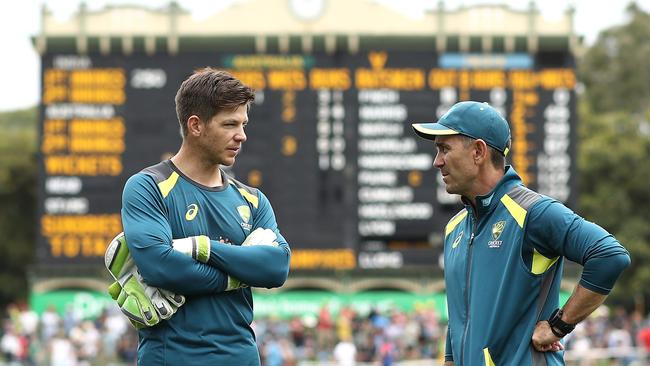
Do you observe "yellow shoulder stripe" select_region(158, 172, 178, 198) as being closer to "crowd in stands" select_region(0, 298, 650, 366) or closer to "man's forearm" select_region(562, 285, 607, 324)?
"man's forearm" select_region(562, 285, 607, 324)

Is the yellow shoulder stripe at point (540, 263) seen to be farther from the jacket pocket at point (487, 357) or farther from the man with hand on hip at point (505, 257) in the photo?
the jacket pocket at point (487, 357)

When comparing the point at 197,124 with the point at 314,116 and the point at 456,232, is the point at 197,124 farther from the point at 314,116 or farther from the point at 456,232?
the point at 314,116

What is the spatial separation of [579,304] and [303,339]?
18740 millimetres

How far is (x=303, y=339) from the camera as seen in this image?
75.6ft

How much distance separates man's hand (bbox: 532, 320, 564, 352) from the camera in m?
4.50

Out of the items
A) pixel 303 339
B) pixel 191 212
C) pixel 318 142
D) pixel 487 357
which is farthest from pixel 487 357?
pixel 318 142

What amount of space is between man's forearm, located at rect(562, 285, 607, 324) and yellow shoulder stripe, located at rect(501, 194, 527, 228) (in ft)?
1.07

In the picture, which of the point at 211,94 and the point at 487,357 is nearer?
the point at 211,94

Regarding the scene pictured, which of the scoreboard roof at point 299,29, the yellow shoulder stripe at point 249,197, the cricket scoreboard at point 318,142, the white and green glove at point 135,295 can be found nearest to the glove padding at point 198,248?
the white and green glove at point 135,295

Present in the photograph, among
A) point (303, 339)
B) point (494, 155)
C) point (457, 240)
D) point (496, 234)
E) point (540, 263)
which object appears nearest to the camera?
point (540, 263)

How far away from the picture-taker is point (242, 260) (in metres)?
4.39

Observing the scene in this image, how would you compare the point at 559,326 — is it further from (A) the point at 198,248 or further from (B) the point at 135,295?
(B) the point at 135,295

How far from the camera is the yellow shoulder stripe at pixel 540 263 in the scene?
15.0ft

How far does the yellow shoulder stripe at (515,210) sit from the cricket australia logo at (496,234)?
59mm
